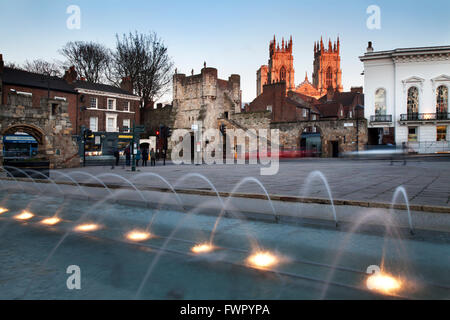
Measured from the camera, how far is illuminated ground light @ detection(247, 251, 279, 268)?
3898 millimetres

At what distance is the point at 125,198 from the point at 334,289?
6869 mm

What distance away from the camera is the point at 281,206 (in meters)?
7.23

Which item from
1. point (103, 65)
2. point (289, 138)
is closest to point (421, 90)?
point (289, 138)

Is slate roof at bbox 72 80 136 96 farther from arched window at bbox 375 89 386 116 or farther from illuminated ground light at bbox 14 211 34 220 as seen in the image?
illuminated ground light at bbox 14 211 34 220

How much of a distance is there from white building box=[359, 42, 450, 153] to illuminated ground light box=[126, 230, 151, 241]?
1401 inches

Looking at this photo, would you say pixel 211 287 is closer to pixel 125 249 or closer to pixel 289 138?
pixel 125 249

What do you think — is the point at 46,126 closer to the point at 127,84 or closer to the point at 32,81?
the point at 32,81

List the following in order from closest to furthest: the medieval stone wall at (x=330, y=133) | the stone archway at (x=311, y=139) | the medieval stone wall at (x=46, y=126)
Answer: the medieval stone wall at (x=46, y=126)
the medieval stone wall at (x=330, y=133)
the stone archway at (x=311, y=139)

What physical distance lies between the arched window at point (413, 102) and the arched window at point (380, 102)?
2500 mm

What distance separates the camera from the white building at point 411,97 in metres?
34.5

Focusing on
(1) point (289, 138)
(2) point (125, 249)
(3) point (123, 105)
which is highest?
(3) point (123, 105)
